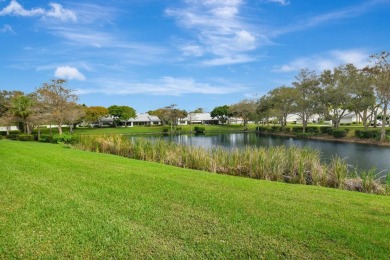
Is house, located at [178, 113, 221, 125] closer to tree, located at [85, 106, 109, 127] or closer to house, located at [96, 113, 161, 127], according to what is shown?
house, located at [96, 113, 161, 127]

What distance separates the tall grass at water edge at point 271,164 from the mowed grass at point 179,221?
374 centimetres

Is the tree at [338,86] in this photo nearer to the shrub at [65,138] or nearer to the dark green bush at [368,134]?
the dark green bush at [368,134]

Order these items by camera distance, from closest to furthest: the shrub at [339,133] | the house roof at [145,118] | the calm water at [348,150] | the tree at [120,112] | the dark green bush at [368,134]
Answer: the calm water at [348,150] → the dark green bush at [368,134] → the shrub at [339,133] → the tree at [120,112] → the house roof at [145,118]

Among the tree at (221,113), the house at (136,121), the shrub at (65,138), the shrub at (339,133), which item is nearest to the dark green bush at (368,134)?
the shrub at (339,133)

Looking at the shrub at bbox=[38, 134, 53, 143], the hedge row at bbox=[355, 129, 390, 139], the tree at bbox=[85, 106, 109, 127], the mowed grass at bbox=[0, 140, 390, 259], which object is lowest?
the hedge row at bbox=[355, 129, 390, 139]

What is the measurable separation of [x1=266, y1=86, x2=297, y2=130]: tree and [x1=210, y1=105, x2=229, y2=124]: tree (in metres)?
26.3

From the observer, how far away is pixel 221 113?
90938 mm

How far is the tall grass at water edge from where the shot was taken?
10055 mm

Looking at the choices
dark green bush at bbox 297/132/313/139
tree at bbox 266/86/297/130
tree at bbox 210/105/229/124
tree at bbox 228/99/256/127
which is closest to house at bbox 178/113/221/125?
tree at bbox 210/105/229/124

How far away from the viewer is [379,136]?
33906mm

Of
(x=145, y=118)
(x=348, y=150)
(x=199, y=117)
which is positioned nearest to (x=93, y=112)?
(x=145, y=118)

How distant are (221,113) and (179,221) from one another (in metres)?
87.2

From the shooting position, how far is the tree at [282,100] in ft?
184

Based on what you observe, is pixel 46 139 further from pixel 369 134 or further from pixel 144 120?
pixel 144 120
